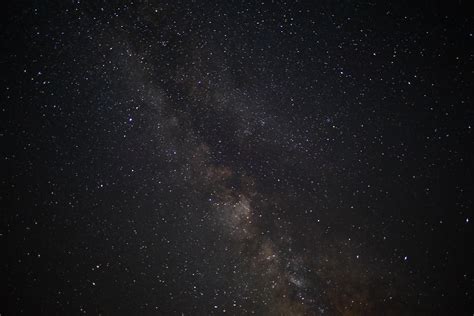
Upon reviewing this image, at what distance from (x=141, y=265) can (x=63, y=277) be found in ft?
3.23

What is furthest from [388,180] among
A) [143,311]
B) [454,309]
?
[143,311]

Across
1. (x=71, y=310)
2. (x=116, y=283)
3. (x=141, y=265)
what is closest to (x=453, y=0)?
(x=141, y=265)

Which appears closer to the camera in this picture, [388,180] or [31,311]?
[388,180]

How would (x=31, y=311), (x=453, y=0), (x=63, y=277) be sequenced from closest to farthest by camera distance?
(x=453, y=0), (x=63, y=277), (x=31, y=311)

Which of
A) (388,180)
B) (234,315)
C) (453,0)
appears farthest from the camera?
(234,315)

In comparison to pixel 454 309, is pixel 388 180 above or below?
above

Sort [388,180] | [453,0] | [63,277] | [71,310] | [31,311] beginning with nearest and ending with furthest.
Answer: [453,0] < [388,180] < [63,277] < [71,310] < [31,311]

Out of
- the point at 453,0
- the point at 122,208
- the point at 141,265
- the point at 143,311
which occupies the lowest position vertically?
the point at 143,311

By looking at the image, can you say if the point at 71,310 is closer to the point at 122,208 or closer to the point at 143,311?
the point at 143,311

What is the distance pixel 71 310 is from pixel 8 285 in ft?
3.15

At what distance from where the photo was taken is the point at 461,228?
2.76m

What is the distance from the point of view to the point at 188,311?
3053 mm

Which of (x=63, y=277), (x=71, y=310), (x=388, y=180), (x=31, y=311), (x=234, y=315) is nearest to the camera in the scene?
(x=388, y=180)

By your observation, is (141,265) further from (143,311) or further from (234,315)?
(234,315)
